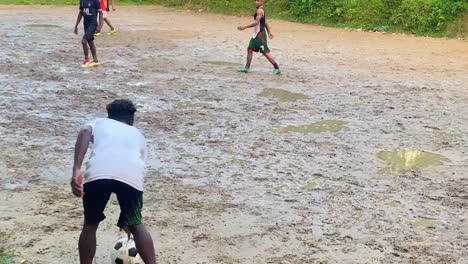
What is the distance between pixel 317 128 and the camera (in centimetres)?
826

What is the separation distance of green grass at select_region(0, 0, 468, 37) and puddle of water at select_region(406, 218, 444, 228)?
1465cm

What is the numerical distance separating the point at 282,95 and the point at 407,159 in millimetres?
3478

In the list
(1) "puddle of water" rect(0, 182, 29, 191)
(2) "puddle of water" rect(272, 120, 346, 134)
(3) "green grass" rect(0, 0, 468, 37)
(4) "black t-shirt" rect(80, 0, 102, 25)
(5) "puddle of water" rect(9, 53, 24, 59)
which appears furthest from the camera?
(3) "green grass" rect(0, 0, 468, 37)

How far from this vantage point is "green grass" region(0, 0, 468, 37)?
63.0 ft

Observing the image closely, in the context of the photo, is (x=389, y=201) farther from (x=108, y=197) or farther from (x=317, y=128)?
(x=108, y=197)

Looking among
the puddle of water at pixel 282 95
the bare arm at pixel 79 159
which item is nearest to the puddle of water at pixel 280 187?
the bare arm at pixel 79 159

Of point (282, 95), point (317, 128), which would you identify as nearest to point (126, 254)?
point (317, 128)

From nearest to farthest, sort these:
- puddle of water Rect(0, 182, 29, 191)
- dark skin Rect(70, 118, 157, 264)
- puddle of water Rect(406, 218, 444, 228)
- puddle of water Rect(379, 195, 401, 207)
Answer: dark skin Rect(70, 118, 157, 264)
puddle of water Rect(406, 218, 444, 228)
puddle of water Rect(379, 195, 401, 207)
puddle of water Rect(0, 182, 29, 191)

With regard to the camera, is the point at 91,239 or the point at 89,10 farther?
the point at 89,10

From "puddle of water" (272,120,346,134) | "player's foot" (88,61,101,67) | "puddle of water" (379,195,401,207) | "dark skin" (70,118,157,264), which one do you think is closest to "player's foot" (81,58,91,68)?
"player's foot" (88,61,101,67)

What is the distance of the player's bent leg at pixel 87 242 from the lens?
4.02 metres

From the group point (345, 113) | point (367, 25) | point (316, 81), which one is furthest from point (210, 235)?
point (367, 25)

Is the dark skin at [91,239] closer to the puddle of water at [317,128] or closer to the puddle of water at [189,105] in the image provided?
the puddle of water at [317,128]

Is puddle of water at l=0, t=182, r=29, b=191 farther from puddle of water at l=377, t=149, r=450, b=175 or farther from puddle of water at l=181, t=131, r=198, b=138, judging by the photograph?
puddle of water at l=377, t=149, r=450, b=175
